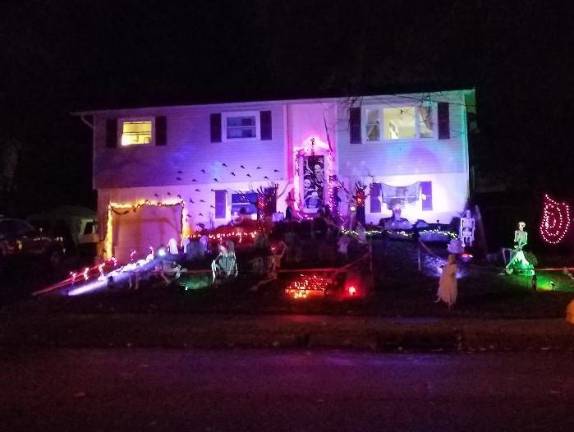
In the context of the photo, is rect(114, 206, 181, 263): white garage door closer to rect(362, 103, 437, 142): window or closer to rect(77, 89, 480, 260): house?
rect(77, 89, 480, 260): house

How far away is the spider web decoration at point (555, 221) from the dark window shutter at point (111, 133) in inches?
603

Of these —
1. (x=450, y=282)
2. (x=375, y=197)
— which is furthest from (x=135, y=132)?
(x=450, y=282)

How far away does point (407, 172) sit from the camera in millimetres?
25562

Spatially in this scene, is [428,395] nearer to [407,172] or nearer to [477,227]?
[477,227]

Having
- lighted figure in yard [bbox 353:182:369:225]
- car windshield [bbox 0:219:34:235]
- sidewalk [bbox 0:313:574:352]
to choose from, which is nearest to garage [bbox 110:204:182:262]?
car windshield [bbox 0:219:34:235]

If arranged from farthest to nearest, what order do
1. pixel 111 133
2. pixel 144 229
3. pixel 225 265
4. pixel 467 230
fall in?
pixel 111 133 < pixel 144 229 < pixel 467 230 < pixel 225 265

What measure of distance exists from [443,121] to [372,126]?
2.46 meters

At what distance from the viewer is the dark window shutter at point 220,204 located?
26344 mm

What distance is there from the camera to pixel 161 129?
87.8 ft

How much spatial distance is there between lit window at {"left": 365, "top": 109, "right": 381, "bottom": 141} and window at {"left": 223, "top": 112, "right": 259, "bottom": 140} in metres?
3.99

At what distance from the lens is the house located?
25438 mm

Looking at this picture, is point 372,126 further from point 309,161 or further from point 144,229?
point 144,229

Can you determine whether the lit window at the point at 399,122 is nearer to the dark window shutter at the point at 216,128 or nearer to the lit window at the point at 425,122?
the lit window at the point at 425,122

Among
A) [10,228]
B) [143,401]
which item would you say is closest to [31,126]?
[10,228]
